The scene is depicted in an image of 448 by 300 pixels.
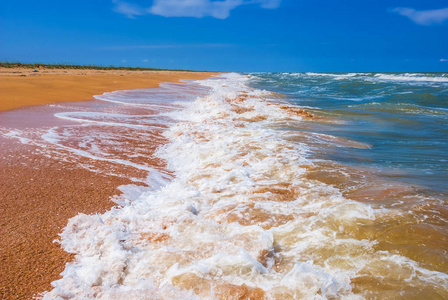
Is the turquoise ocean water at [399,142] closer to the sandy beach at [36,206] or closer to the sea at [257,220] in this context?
the sea at [257,220]

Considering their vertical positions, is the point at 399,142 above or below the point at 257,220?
above

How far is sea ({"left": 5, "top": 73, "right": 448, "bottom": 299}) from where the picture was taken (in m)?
2.12

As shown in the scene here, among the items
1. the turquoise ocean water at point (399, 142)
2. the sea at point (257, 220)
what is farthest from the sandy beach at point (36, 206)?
the turquoise ocean water at point (399, 142)

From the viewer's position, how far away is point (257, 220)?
9.98 feet

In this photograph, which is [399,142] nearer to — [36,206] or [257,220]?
[257,220]

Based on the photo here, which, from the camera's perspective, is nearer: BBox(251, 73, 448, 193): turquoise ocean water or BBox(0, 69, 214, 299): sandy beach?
BBox(0, 69, 214, 299): sandy beach

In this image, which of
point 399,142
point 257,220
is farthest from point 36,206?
point 399,142

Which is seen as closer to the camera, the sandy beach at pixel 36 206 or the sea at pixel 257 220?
the sea at pixel 257 220

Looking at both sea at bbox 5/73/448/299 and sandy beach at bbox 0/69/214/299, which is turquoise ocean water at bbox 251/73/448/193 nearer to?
sea at bbox 5/73/448/299

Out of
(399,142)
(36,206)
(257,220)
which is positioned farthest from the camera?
(399,142)

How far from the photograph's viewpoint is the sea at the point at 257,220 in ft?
6.97

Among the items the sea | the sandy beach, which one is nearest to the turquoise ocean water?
the sea

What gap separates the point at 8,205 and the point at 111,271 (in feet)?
5.64

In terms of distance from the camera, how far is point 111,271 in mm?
2223
